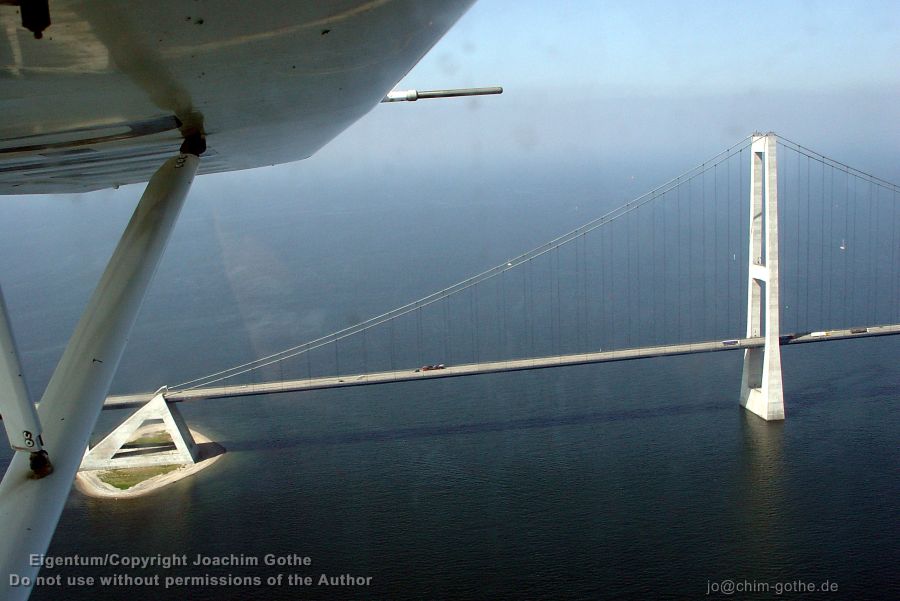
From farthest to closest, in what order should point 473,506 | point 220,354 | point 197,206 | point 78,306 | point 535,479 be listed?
point 197,206 < point 78,306 < point 220,354 < point 535,479 < point 473,506

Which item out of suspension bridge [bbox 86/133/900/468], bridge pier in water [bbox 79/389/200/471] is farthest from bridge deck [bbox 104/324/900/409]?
bridge pier in water [bbox 79/389/200/471]

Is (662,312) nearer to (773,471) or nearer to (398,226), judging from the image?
(773,471)

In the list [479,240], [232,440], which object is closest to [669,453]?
[232,440]

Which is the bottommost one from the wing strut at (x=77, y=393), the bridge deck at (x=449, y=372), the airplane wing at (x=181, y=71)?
the bridge deck at (x=449, y=372)

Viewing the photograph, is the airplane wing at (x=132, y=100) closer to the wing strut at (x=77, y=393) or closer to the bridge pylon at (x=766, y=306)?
the wing strut at (x=77, y=393)

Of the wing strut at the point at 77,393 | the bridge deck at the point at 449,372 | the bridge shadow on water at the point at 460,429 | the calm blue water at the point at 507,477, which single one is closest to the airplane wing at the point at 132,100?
the wing strut at the point at 77,393

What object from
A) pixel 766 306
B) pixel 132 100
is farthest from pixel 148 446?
pixel 132 100
